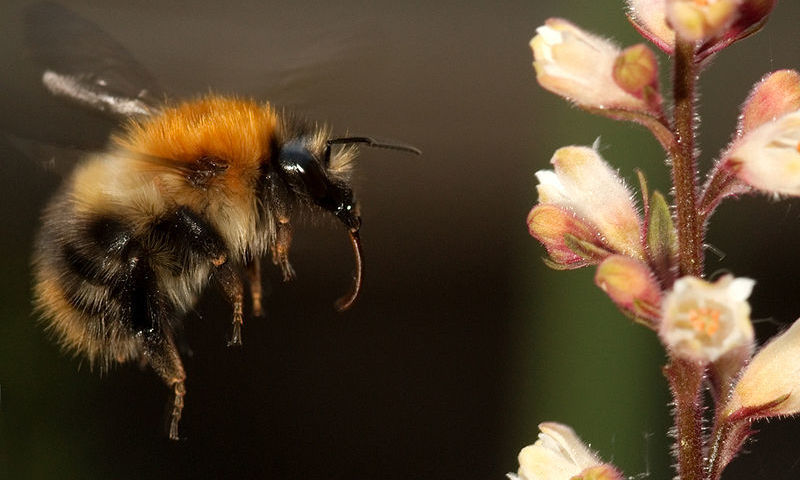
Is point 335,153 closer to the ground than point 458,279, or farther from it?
closer to the ground

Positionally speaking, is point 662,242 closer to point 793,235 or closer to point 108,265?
point 108,265

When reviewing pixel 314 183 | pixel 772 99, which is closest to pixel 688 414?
pixel 772 99

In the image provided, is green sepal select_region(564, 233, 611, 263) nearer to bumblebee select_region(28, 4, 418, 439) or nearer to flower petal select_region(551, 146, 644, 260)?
flower petal select_region(551, 146, 644, 260)

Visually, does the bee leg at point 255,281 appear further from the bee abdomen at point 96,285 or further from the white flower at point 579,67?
the white flower at point 579,67

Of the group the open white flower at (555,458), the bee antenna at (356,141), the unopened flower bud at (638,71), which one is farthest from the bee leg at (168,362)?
the unopened flower bud at (638,71)

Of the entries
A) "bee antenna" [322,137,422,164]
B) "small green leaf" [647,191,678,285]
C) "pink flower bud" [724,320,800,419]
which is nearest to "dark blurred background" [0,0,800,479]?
"bee antenna" [322,137,422,164]

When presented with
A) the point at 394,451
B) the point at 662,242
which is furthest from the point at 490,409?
the point at 662,242
